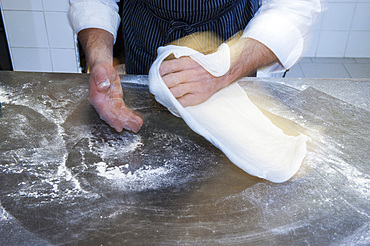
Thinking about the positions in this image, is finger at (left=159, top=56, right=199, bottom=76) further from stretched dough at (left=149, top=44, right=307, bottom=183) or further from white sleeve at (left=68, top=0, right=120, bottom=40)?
white sleeve at (left=68, top=0, right=120, bottom=40)

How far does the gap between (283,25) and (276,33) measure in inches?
1.4

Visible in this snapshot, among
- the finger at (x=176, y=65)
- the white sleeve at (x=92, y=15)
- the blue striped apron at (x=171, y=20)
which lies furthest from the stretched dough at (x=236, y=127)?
the white sleeve at (x=92, y=15)

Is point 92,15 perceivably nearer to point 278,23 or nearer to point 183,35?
point 183,35

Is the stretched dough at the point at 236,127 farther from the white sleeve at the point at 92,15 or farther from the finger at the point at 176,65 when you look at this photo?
A: the white sleeve at the point at 92,15

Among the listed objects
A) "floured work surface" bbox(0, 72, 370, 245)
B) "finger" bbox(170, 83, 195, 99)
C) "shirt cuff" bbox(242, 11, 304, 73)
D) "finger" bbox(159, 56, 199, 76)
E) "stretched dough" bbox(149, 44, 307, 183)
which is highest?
"shirt cuff" bbox(242, 11, 304, 73)

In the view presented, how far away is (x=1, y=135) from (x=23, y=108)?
0.40 ft

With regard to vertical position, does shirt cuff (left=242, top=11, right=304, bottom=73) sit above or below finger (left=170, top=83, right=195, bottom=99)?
above

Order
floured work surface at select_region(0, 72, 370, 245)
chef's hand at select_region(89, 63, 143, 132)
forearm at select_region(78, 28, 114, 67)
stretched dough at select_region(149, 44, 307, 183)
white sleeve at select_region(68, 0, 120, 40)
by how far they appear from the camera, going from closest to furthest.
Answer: floured work surface at select_region(0, 72, 370, 245)
stretched dough at select_region(149, 44, 307, 183)
chef's hand at select_region(89, 63, 143, 132)
forearm at select_region(78, 28, 114, 67)
white sleeve at select_region(68, 0, 120, 40)

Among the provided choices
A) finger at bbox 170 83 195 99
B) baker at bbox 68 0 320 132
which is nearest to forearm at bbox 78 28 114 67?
baker at bbox 68 0 320 132

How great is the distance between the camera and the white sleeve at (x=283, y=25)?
3.52 feet

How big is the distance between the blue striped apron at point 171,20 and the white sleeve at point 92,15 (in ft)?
0.25

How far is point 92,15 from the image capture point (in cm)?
117

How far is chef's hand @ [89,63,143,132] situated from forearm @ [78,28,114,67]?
0.16 ft

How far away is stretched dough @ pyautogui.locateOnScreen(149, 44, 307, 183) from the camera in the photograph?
789mm
